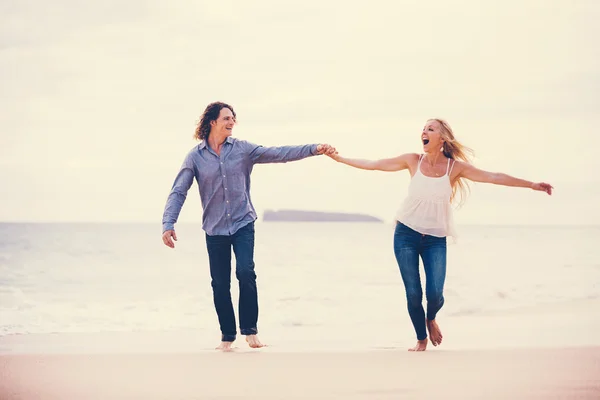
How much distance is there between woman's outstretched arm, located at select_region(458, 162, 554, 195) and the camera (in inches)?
255

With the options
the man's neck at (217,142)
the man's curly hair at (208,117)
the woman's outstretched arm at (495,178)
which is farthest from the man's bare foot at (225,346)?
the woman's outstretched arm at (495,178)

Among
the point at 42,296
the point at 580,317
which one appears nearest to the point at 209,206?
the point at 580,317

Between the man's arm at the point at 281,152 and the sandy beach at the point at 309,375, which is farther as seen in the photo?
the man's arm at the point at 281,152

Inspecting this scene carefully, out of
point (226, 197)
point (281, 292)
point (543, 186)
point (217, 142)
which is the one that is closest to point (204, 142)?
point (217, 142)

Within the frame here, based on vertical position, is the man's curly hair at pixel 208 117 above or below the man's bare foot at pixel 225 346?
above

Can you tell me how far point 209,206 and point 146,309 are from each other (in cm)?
884

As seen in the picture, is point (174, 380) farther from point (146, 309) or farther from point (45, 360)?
point (146, 309)

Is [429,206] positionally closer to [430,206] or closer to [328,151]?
[430,206]

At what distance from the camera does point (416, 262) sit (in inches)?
260

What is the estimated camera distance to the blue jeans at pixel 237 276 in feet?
22.2

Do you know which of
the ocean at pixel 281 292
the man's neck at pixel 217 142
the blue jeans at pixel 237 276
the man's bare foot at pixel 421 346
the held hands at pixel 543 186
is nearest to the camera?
the held hands at pixel 543 186

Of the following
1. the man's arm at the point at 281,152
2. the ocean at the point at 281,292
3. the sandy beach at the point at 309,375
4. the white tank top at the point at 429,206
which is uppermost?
the man's arm at the point at 281,152

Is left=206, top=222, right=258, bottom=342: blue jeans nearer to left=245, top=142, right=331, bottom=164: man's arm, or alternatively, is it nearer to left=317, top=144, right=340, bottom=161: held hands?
left=245, top=142, right=331, bottom=164: man's arm

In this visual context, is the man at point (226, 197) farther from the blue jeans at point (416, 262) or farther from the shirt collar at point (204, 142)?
the blue jeans at point (416, 262)
